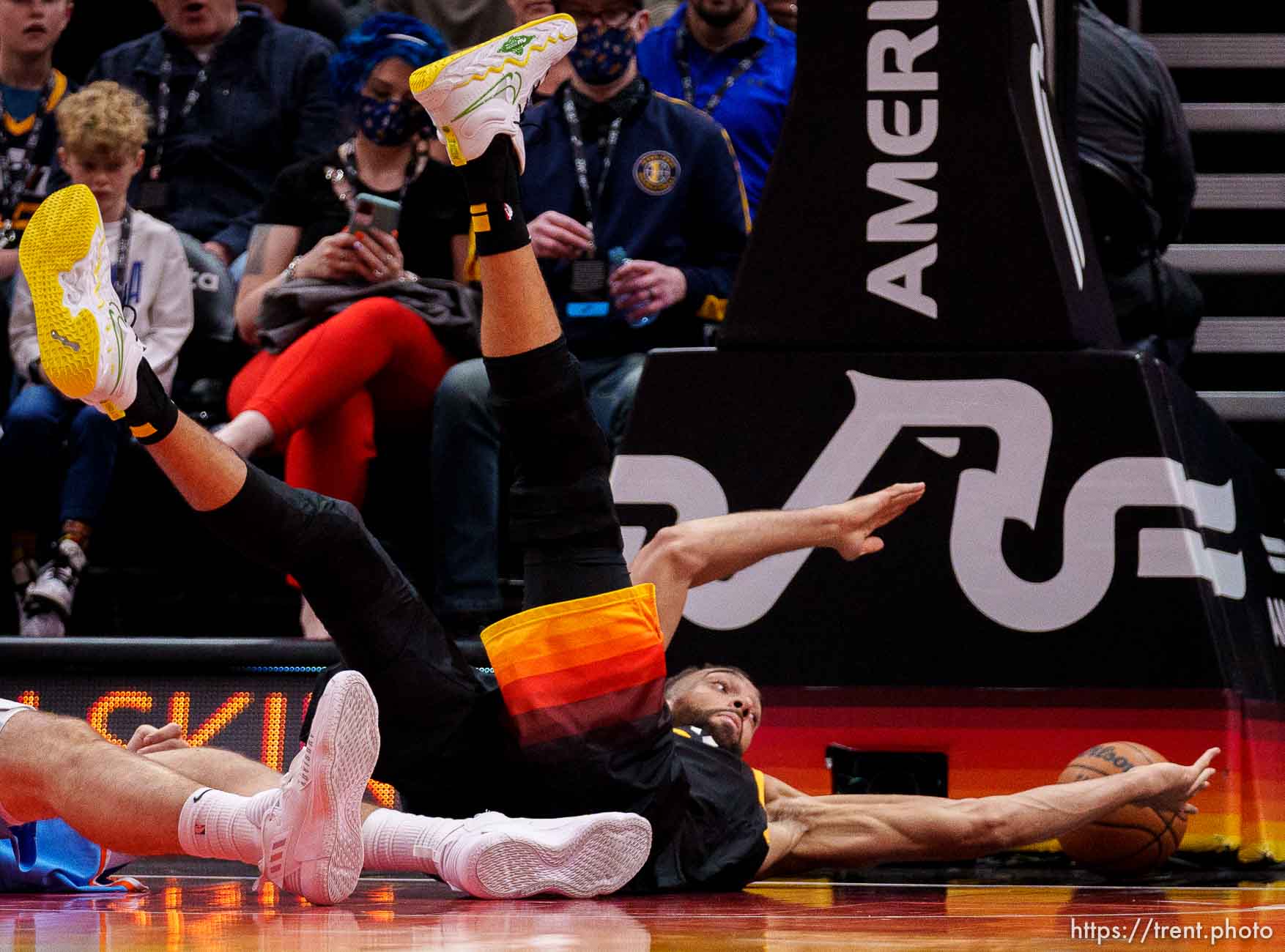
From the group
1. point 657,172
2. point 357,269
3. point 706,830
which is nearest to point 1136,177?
point 657,172

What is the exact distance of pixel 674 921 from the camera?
→ 2609 mm

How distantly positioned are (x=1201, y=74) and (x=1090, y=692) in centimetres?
356

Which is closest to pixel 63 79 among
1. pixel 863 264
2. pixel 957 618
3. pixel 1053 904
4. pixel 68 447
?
pixel 68 447

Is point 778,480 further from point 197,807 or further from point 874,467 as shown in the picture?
point 197,807

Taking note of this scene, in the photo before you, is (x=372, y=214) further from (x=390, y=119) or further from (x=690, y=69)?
(x=690, y=69)

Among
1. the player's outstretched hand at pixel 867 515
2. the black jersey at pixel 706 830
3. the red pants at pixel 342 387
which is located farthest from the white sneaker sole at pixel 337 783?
the red pants at pixel 342 387

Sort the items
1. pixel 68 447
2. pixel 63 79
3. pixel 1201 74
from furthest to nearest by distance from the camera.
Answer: pixel 1201 74, pixel 63 79, pixel 68 447

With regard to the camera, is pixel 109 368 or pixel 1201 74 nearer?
pixel 109 368

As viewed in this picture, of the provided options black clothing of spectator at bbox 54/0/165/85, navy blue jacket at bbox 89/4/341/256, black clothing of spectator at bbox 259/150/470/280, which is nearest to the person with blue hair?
black clothing of spectator at bbox 259/150/470/280

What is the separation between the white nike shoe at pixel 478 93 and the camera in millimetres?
3020

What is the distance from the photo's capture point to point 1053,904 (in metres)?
3.03

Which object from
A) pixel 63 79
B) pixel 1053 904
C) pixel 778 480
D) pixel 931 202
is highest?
pixel 63 79

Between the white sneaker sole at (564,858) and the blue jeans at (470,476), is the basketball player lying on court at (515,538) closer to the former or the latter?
the white sneaker sole at (564,858)

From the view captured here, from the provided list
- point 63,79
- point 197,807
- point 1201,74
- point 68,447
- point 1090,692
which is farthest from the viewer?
point 1201,74
